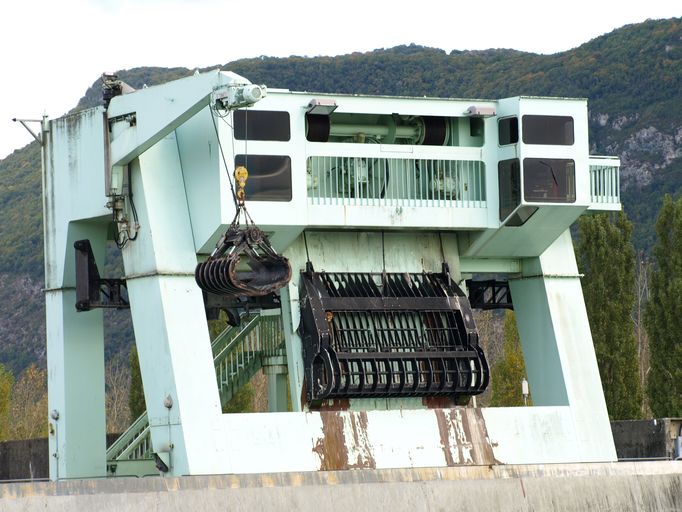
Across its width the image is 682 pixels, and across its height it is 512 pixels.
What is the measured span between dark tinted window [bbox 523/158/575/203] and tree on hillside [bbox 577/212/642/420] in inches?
687

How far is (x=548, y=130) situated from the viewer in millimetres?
30844

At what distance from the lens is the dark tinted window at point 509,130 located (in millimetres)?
30609

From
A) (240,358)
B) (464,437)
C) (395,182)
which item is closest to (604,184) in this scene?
(395,182)

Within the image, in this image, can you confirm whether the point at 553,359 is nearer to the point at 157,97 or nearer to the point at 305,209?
the point at 305,209

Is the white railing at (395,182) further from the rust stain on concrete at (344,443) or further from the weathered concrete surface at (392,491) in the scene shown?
the weathered concrete surface at (392,491)

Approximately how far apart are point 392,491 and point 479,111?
370 inches

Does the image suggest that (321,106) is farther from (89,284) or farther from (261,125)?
(89,284)

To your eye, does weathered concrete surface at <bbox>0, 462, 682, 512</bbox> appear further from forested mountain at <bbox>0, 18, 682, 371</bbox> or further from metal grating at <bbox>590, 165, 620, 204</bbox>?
forested mountain at <bbox>0, 18, 682, 371</bbox>

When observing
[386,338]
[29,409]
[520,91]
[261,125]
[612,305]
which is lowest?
[29,409]

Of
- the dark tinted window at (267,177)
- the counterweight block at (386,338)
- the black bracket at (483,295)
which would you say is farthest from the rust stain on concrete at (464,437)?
the dark tinted window at (267,177)

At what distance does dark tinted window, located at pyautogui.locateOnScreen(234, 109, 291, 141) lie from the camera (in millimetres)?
28766

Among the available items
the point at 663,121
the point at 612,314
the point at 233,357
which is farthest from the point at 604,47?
the point at 233,357

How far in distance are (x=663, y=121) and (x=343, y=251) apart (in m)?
78.2

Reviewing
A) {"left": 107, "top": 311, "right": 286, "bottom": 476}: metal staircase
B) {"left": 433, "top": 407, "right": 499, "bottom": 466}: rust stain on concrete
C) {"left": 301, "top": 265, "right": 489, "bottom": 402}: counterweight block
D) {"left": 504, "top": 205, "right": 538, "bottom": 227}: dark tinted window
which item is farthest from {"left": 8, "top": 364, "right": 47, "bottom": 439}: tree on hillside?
{"left": 504, "top": 205, "right": 538, "bottom": 227}: dark tinted window
